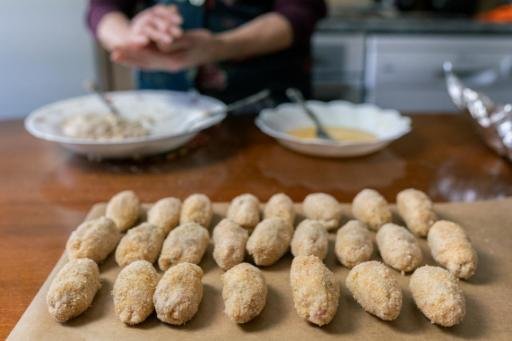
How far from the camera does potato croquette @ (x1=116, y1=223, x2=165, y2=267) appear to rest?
0.66 metres

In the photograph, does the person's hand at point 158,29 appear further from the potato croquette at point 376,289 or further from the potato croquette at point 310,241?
the potato croquette at point 376,289

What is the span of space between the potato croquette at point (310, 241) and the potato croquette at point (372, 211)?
3.3 inches

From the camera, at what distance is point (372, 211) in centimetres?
76

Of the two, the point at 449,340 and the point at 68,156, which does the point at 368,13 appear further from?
the point at 449,340

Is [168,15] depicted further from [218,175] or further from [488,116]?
[488,116]

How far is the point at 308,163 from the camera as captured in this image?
3.30 feet

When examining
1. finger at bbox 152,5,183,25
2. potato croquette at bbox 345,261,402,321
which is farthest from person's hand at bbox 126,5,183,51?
potato croquette at bbox 345,261,402,321

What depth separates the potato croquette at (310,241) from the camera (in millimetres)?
670

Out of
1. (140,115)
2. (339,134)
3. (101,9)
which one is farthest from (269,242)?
(101,9)

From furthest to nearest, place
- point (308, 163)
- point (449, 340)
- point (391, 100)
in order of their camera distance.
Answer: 1. point (391, 100)
2. point (308, 163)
3. point (449, 340)

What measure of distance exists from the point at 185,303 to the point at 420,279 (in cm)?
28

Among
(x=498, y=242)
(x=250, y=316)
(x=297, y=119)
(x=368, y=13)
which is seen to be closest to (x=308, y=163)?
(x=297, y=119)

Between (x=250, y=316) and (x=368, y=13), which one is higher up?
(x=368, y=13)

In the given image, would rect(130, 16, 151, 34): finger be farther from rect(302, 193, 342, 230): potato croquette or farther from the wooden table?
rect(302, 193, 342, 230): potato croquette
